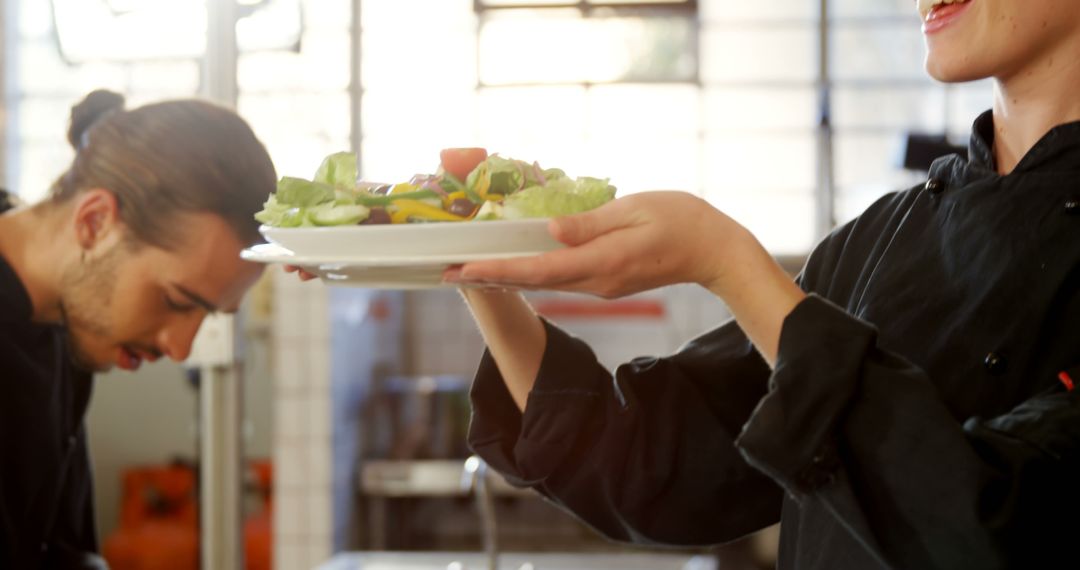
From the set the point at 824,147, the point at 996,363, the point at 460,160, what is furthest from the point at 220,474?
the point at 824,147

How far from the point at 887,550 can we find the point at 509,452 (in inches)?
15.7

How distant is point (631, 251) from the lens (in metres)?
0.85

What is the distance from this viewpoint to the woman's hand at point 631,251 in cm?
83

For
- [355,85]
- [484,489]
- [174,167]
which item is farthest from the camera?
[355,85]

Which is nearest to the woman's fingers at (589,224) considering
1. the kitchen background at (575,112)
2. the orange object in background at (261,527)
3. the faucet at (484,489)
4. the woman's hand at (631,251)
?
the woman's hand at (631,251)

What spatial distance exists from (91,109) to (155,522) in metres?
1.40

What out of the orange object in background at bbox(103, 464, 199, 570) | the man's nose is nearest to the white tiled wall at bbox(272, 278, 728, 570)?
the orange object in background at bbox(103, 464, 199, 570)

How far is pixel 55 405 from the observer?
1993 millimetres

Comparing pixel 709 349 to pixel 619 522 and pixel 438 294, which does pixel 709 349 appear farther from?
pixel 438 294

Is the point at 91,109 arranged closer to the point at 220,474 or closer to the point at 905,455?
the point at 220,474

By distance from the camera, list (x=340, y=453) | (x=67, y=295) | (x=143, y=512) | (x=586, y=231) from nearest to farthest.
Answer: (x=586, y=231) < (x=67, y=295) < (x=143, y=512) < (x=340, y=453)

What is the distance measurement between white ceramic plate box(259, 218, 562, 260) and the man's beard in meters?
1.14

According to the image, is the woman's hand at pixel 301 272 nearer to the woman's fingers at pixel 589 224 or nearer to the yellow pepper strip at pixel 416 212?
the yellow pepper strip at pixel 416 212

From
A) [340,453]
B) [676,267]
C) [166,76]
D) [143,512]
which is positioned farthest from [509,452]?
[166,76]
